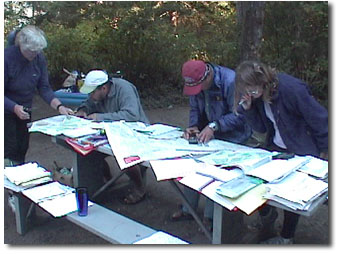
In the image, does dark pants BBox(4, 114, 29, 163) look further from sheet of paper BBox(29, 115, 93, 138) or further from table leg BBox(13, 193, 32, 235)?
table leg BBox(13, 193, 32, 235)

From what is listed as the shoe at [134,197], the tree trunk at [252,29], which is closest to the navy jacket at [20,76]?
the shoe at [134,197]

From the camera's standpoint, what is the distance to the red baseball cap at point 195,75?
3096 mm

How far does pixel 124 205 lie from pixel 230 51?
16.2ft

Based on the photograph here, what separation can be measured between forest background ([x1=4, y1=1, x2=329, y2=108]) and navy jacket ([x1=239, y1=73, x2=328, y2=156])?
5.08 meters

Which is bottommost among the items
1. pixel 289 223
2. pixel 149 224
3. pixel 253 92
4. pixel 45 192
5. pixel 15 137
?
pixel 149 224

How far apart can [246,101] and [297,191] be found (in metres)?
0.76

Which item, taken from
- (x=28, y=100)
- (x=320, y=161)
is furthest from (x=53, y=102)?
(x=320, y=161)

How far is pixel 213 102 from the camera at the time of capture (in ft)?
10.8

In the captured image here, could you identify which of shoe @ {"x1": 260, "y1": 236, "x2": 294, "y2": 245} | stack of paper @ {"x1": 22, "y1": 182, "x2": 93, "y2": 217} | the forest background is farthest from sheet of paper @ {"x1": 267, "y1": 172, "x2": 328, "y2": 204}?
the forest background

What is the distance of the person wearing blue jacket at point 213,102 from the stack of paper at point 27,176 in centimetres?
109

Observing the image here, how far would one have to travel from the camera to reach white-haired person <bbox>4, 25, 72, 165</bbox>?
3594 millimetres

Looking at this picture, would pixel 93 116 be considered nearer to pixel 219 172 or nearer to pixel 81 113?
pixel 81 113

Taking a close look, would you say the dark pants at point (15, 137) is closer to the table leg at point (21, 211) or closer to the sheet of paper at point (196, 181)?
the table leg at point (21, 211)

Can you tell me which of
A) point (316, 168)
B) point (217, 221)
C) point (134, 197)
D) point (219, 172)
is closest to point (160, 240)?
point (217, 221)
